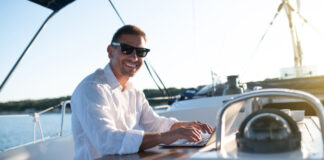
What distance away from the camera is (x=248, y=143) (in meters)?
0.66

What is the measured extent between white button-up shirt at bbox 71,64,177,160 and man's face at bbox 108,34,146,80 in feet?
0.19

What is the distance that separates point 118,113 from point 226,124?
64 cm

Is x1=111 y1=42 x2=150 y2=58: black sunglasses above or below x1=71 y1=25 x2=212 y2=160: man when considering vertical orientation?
above

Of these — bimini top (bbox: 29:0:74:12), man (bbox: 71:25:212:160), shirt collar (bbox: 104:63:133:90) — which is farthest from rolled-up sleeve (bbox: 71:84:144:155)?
bimini top (bbox: 29:0:74:12)

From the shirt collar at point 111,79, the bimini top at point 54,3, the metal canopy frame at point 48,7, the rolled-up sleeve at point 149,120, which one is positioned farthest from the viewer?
the bimini top at point 54,3

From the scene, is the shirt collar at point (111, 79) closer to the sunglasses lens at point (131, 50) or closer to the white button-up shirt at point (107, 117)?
the white button-up shirt at point (107, 117)

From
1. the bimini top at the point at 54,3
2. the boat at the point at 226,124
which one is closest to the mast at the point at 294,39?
the boat at the point at 226,124

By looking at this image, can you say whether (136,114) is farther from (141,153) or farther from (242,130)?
(242,130)

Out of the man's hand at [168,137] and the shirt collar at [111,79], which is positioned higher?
the shirt collar at [111,79]

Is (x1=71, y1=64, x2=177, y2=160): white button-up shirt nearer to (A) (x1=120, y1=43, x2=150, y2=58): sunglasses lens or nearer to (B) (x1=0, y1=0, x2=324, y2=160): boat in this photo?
(A) (x1=120, y1=43, x2=150, y2=58): sunglasses lens

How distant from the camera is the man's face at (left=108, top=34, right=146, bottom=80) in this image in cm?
151

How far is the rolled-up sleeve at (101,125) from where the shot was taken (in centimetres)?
105

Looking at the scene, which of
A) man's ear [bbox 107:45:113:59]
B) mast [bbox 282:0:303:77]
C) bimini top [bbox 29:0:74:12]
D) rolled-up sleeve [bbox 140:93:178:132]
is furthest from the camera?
mast [bbox 282:0:303:77]

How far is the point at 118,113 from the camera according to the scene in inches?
54.7
